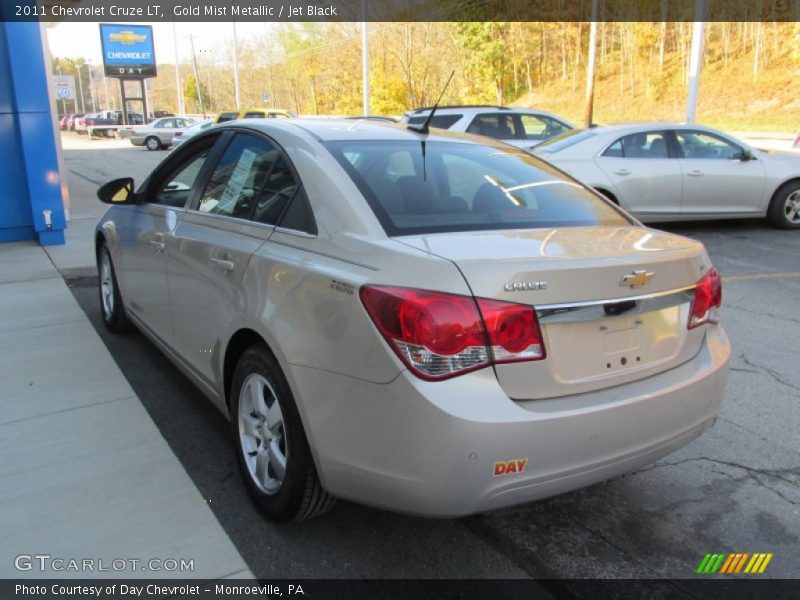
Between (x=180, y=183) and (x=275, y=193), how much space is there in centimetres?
144

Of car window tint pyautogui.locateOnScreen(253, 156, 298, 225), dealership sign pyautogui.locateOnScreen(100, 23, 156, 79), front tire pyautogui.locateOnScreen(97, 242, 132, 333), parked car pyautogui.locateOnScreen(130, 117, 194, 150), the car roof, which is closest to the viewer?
car window tint pyautogui.locateOnScreen(253, 156, 298, 225)

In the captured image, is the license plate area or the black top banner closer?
the license plate area

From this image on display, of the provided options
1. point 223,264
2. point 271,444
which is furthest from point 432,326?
point 223,264

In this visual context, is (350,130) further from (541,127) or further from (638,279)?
(541,127)

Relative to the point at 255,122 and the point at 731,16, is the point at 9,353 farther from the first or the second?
the point at 731,16

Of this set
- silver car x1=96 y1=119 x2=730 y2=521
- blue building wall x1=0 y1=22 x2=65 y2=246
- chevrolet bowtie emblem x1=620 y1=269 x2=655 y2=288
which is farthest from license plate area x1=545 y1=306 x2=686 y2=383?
blue building wall x1=0 y1=22 x2=65 y2=246

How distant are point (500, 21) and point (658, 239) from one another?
58559 millimetres

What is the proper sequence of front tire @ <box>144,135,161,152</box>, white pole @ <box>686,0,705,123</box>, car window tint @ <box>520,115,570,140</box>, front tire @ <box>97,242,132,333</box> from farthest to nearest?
front tire @ <box>144,135,161,152</box>, white pole @ <box>686,0,705,123</box>, car window tint @ <box>520,115,570,140</box>, front tire @ <box>97,242,132,333</box>

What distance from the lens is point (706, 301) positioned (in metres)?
2.76

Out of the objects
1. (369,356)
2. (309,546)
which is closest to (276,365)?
(369,356)

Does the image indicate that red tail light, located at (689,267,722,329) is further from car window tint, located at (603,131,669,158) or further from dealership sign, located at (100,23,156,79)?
dealership sign, located at (100,23,156,79)

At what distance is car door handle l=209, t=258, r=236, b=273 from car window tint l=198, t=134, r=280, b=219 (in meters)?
0.23

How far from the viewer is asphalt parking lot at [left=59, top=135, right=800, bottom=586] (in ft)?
8.55

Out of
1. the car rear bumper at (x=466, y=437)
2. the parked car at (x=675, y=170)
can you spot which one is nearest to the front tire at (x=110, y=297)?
the car rear bumper at (x=466, y=437)
